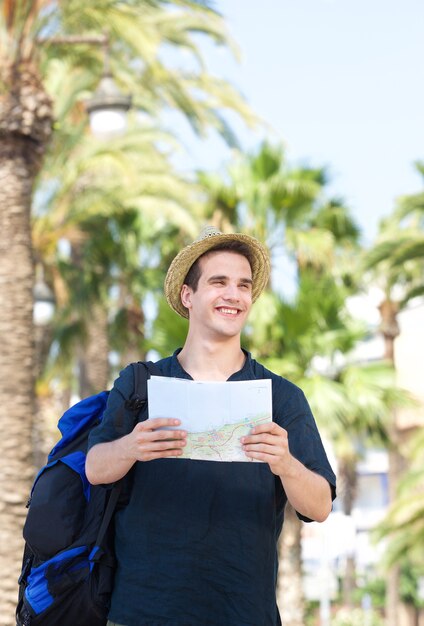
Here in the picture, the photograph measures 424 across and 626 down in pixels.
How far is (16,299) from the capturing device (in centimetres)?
1009

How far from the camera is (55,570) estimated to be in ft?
9.79

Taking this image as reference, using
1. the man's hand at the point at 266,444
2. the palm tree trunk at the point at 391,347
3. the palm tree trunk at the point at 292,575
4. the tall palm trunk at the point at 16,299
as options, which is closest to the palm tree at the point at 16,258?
the tall palm trunk at the point at 16,299

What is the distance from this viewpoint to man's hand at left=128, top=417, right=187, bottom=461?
2.67m

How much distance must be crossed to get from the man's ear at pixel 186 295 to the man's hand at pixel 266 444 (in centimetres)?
69

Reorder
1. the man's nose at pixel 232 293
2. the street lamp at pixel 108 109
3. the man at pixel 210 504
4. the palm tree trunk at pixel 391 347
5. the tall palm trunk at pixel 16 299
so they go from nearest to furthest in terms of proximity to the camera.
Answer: the man at pixel 210 504
the man's nose at pixel 232 293
the tall palm trunk at pixel 16 299
the street lamp at pixel 108 109
the palm tree trunk at pixel 391 347

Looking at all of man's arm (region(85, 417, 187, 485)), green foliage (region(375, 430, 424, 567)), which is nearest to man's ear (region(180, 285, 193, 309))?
man's arm (region(85, 417, 187, 485))

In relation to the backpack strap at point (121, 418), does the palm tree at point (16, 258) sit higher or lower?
higher

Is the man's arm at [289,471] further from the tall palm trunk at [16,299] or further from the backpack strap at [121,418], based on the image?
the tall palm trunk at [16,299]

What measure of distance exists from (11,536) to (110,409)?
631 centimetres

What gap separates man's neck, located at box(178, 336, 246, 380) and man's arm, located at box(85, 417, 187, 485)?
359 millimetres

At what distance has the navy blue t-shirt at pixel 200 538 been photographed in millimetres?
2795

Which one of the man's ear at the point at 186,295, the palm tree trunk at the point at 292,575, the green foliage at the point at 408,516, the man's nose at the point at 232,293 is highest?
the man's ear at the point at 186,295

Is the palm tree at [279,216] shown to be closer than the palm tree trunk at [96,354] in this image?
Yes

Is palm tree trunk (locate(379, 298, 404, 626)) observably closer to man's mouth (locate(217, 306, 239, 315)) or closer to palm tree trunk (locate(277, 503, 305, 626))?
palm tree trunk (locate(277, 503, 305, 626))
